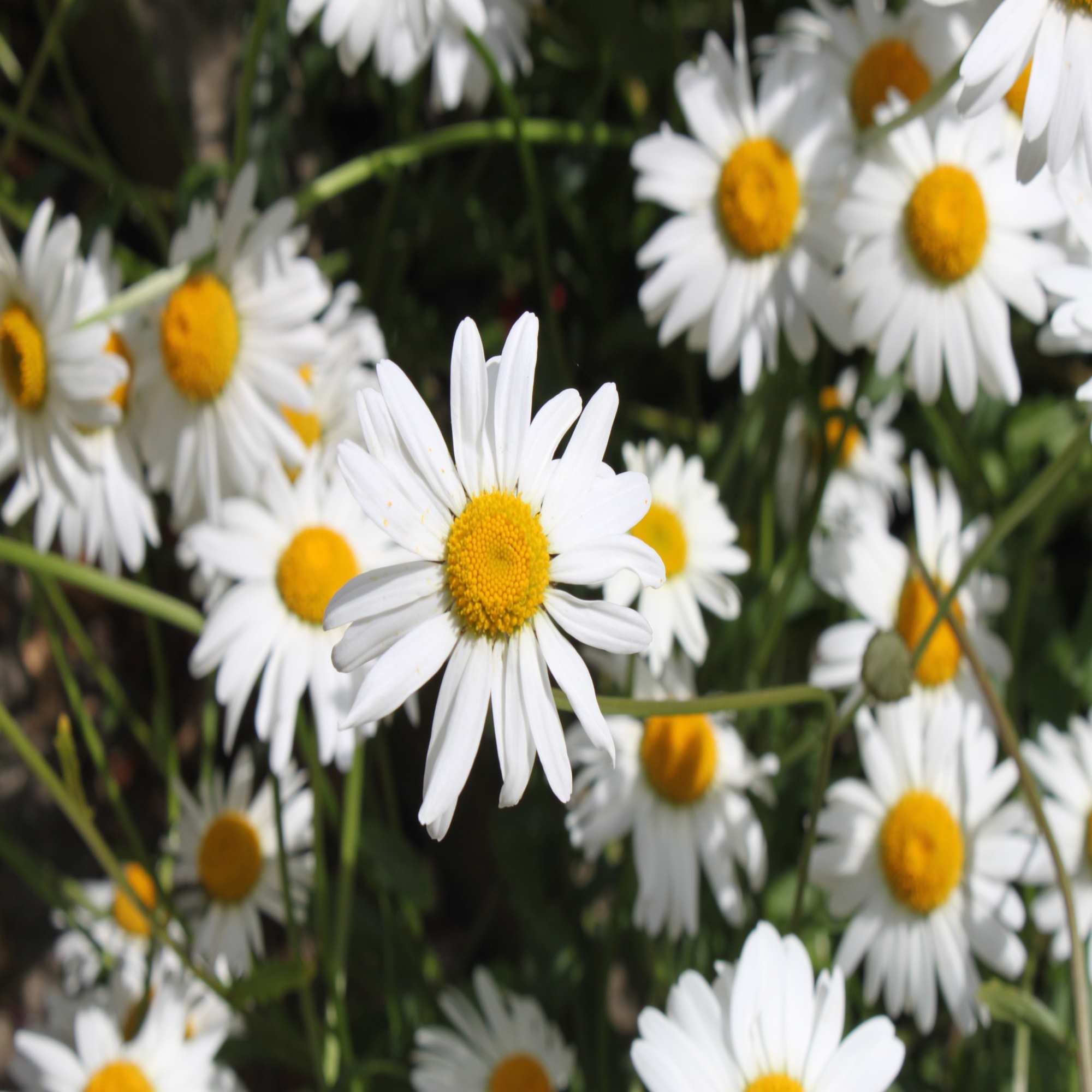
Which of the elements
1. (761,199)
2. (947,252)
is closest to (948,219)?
(947,252)

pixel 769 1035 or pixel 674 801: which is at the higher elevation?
pixel 674 801

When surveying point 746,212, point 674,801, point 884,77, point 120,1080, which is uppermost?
point 884,77

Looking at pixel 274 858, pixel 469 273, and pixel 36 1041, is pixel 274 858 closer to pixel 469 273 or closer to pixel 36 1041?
pixel 36 1041

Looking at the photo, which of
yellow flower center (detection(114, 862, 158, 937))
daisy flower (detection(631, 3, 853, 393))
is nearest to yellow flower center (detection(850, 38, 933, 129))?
daisy flower (detection(631, 3, 853, 393))

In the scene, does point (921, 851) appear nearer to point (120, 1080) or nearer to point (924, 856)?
point (924, 856)

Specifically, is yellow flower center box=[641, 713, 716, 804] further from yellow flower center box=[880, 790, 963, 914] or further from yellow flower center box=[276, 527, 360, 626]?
yellow flower center box=[276, 527, 360, 626]

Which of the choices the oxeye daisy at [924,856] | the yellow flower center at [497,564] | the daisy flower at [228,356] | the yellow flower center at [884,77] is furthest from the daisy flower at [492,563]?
the yellow flower center at [884,77]
